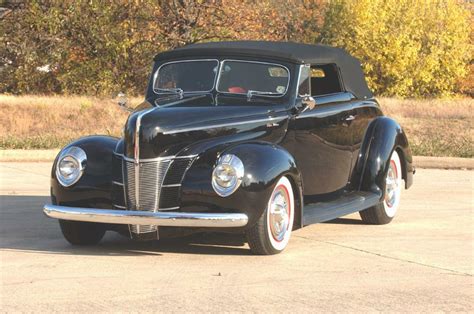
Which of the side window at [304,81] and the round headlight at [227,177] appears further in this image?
the side window at [304,81]

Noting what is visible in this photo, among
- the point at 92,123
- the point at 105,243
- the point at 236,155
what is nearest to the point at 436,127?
the point at 92,123

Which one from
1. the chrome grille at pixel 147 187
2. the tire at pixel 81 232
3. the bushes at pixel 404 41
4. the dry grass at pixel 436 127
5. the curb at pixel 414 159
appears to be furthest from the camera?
the bushes at pixel 404 41

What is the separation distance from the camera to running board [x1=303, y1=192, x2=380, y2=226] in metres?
8.83

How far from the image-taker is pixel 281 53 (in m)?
9.40

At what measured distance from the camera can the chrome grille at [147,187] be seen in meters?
8.03

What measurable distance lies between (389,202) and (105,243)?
10.5ft

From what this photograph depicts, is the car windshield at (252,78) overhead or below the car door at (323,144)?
overhead

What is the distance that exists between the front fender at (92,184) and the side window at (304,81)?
1850mm

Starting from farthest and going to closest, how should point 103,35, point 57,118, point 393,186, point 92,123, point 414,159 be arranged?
point 103,35, point 57,118, point 92,123, point 414,159, point 393,186

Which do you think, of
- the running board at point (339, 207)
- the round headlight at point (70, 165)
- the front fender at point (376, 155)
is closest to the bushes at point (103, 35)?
the front fender at point (376, 155)

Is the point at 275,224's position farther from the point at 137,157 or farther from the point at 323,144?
the point at 323,144

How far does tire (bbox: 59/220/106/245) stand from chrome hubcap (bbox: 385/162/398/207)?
10.6 ft

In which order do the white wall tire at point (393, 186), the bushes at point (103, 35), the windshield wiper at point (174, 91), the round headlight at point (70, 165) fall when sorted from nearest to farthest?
1. the round headlight at point (70, 165)
2. the windshield wiper at point (174, 91)
3. the white wall tire at point (393, 186)
4. the bushes at point (103, 35)

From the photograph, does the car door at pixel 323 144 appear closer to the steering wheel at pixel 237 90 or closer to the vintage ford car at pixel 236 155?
the vintage ford car at pixel 236 155
